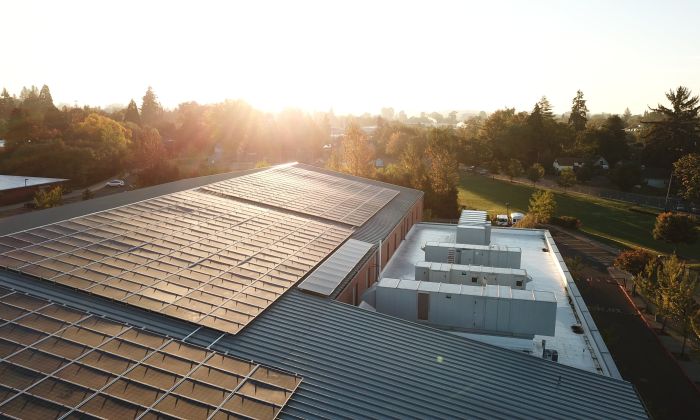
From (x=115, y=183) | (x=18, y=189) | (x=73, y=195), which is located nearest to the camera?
(x=18, y=189)

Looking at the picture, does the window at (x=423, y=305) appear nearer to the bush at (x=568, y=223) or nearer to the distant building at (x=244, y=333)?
the distant building at (x=244, y=333)

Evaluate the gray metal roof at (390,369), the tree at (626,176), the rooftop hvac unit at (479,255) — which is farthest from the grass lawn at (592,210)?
the gray metal roof at (390,369)

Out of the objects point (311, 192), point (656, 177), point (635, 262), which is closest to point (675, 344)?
point (635, 262)

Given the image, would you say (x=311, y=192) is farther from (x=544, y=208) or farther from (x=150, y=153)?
(x=150, y=153)

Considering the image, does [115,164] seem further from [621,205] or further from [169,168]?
[621,205]

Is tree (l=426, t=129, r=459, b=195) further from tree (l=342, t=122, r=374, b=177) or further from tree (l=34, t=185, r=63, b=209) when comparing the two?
tree (l=34, t=185, r=63, b=209)
